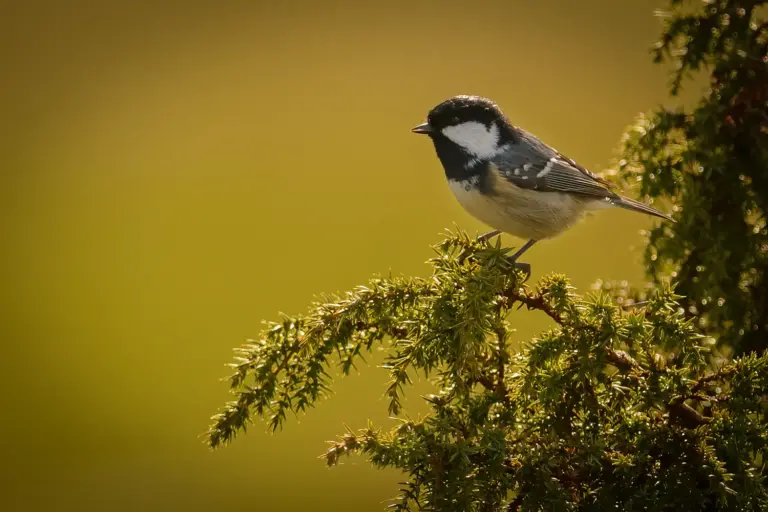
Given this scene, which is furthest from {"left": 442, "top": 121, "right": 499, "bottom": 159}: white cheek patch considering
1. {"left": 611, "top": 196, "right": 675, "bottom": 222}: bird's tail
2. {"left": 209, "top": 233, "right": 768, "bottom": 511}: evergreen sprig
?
{"left": 209, "top": 233, "right": 768, "bottom": 511}: evergreen sprig

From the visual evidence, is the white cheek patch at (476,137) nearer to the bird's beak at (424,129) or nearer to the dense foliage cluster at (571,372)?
the bird's beak at (424,129)

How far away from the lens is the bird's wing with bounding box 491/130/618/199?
1.17 m

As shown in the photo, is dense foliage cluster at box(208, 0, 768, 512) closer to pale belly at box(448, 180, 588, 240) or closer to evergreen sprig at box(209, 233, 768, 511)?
evergreen sprig at box(209, 233, 768, 511)

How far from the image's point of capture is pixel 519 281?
2.83ft

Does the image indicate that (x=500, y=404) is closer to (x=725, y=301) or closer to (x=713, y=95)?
(x=725, y=301)

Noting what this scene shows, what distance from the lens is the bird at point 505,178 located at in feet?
3.71

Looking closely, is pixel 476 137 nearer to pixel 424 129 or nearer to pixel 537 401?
pixel 424 129

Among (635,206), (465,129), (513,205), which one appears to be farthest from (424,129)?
(635,206)

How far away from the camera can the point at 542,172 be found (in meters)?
1.21

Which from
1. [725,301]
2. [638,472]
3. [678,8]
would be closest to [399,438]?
[638,472]

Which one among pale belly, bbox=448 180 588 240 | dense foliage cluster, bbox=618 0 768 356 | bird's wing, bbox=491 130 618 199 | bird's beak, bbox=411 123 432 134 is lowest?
dense foliage cluster, bbox=618 0 768 356

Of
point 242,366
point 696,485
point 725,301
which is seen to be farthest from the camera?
point 725,301

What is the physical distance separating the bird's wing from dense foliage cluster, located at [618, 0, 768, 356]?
0.19 metres

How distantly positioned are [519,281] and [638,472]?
0.24m
